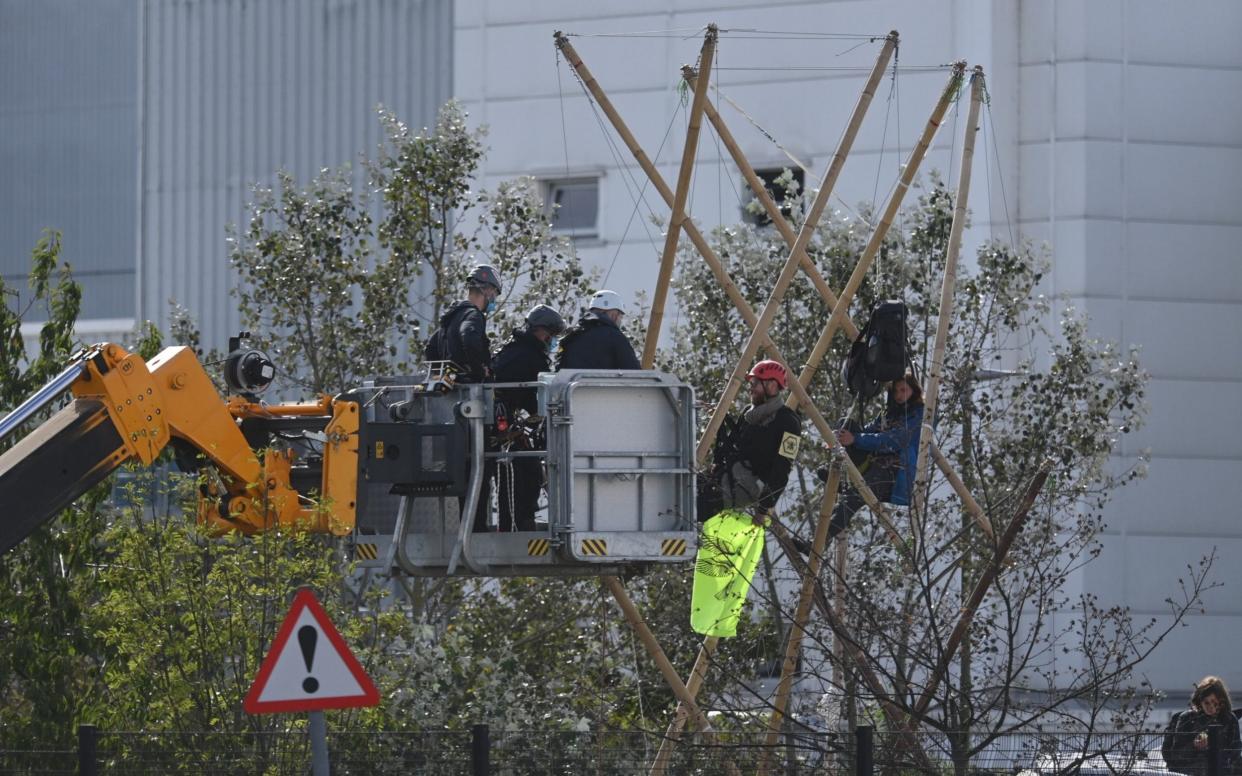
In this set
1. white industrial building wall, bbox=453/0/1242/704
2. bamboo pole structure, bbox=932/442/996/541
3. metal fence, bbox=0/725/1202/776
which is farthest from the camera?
white industrial building wall, bbox=453/0/1242/704

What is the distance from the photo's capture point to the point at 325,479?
50.2 feet

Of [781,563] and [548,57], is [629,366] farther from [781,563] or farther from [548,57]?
[548,57]

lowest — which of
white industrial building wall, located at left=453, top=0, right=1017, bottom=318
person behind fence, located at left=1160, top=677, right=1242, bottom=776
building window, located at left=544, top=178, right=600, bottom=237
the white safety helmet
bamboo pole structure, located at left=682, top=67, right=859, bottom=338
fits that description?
person behind fence, located at left=1160, top=677, right=1242, bottom=776

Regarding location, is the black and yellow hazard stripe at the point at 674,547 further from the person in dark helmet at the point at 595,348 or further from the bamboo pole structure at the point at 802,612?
the bamboo pole structure at the point at 802,612

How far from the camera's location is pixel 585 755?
1543 centimetres

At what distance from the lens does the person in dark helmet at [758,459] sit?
57.2 ft

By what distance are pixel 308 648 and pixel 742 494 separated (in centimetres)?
542

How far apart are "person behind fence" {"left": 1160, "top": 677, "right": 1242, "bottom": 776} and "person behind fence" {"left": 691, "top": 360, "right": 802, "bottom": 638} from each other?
10.6 feet

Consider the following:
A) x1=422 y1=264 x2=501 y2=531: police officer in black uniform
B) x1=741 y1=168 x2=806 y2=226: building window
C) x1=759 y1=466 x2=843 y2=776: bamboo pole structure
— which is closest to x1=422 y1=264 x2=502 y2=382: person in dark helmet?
x1=422 y1=264 x2=501 y2=531: police officer in black uniform

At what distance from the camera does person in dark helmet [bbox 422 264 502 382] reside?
52.2 ft

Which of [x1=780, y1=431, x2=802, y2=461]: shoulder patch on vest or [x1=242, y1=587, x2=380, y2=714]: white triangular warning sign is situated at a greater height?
[x1=780, y1=431, x2=802, y2=461]: shoulder patch on vest

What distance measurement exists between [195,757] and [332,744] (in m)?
0.92

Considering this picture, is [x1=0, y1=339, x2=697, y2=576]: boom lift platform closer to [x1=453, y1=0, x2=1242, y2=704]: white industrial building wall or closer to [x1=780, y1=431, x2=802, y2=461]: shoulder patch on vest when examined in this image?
[x1=780, y1=431, x2=802, y2=461]: shoulder patch on vest

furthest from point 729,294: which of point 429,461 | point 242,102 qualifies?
point 242,102
